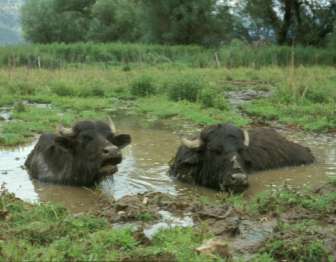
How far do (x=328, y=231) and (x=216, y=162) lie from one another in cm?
279

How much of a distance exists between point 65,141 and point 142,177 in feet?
4.05

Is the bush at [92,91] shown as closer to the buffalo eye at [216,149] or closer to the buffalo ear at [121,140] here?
the buffalo ear at [121,140]

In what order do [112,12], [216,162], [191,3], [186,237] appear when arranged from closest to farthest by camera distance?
[186,237] → [216,162] → [191,3] → [112,12]

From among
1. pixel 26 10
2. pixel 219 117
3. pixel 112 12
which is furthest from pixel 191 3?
pixel 219 117

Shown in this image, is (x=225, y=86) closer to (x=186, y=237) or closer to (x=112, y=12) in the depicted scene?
(x=186, y=237)

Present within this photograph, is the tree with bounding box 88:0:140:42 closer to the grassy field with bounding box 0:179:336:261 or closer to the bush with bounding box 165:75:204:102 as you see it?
the bush with bounding box 165:75:204:102

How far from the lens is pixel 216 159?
8.52m

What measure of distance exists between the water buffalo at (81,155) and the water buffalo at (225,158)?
0.94 metres

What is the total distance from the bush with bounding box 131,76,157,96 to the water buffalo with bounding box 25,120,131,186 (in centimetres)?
972

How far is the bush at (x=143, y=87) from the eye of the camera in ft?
62.0

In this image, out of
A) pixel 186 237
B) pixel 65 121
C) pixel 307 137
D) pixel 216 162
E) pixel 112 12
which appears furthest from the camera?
pixel 112 12

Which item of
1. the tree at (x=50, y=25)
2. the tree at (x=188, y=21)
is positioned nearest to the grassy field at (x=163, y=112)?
the tree at (x=188, y=21)

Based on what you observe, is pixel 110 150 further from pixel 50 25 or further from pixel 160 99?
pixel 50 25

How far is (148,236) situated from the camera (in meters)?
5.84
